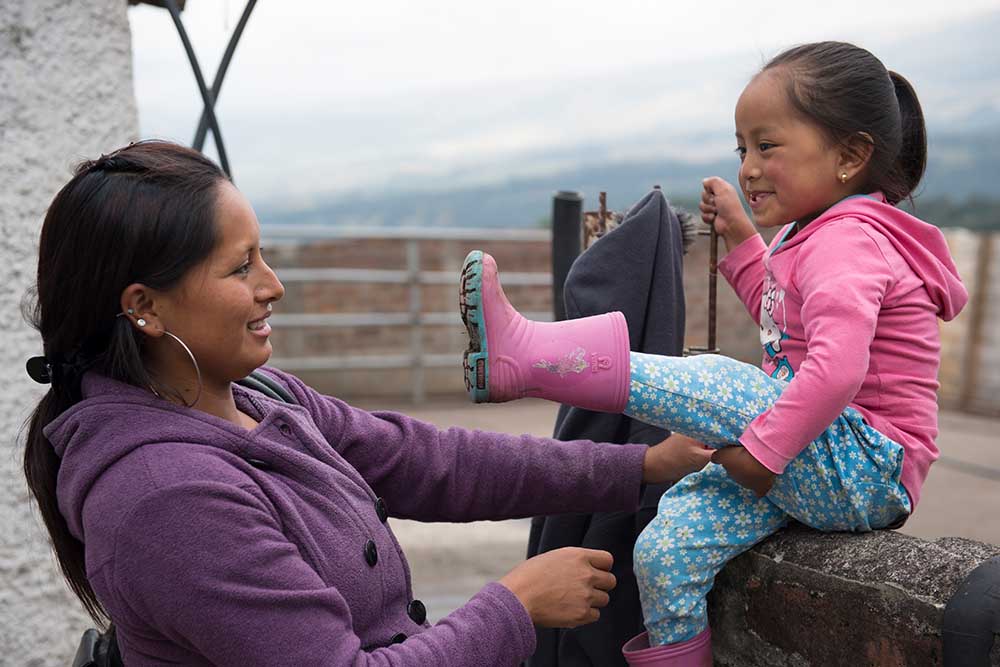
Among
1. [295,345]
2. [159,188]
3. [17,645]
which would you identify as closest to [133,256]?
[159,188]

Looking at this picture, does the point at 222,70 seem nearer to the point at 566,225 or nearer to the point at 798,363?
the point at 566,225

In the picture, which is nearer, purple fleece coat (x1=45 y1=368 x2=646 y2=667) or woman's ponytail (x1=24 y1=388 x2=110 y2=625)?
purple fleece coat (x1=45 y1=368 x2=646 y2=667)

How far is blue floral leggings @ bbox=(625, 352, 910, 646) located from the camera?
5.42ft

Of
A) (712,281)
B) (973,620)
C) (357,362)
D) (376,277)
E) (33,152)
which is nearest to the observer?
(973,620)

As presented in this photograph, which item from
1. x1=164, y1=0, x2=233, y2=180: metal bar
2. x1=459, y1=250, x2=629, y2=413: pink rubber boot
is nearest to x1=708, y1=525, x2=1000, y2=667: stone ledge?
x1=459, y1=250, x2=629, y2=413: pink rubber boot

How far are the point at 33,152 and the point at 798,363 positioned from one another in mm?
1813

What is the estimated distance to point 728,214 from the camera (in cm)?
207

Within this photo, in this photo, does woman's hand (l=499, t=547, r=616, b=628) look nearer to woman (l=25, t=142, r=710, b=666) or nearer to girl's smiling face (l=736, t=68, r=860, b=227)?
woman (l=25, t=142, r=710, b=666)

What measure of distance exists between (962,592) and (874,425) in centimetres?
39

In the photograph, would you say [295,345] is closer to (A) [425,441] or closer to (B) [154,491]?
(A) [425,441]

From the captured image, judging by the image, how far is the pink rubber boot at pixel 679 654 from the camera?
5.63 ft

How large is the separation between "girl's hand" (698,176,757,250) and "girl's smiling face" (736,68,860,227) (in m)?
0.23

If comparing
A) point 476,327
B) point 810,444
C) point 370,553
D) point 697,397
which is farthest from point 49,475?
point 810,444

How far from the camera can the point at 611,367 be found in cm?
165
